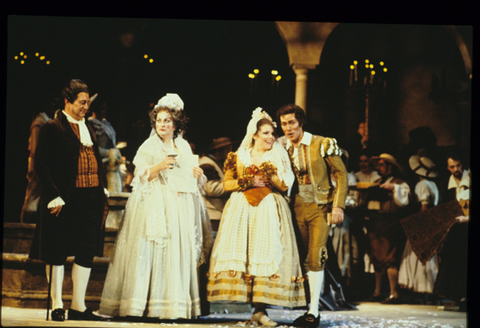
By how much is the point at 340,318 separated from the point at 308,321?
1.23ft

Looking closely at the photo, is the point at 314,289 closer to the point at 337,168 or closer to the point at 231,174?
the point at 337,168

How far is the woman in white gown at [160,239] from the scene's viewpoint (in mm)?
5223

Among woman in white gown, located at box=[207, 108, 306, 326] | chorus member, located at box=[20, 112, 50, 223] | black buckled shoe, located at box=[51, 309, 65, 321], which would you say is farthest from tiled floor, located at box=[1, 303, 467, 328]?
chorus member, located at box=[20, 112, 50, 223]

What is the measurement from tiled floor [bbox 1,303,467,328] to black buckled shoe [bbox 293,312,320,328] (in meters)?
0.08

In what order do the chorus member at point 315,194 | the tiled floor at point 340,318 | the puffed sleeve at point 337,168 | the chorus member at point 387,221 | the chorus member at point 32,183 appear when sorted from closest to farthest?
the tiled floor at point 340,318, the chorus member at point 315,194, the puffed sleeve at point 337,168, the chorus member at point 32,183, the chorus member at point 387,221

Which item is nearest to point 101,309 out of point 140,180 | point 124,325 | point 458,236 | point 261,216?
point 124,325

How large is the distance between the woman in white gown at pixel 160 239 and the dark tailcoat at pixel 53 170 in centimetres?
52

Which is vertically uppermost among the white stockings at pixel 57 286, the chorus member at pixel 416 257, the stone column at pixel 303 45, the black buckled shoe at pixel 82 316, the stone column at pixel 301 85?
the stone column at pixel 303 45

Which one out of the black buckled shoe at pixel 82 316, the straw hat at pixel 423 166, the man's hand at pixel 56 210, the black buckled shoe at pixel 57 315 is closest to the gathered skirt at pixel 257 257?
the black buckled shoe at pixel 82 316

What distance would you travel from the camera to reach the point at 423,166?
6129 millimetres

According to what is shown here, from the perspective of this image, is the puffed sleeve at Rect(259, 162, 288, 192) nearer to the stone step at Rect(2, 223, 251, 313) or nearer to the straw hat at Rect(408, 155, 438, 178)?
the stone step at Rect(2, 223, 251, 313)

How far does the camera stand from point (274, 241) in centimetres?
532

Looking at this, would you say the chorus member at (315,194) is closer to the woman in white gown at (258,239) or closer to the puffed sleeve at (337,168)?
the puffed sleeve at (337,168)

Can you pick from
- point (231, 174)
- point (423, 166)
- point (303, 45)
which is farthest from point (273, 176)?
point (423, 166)
